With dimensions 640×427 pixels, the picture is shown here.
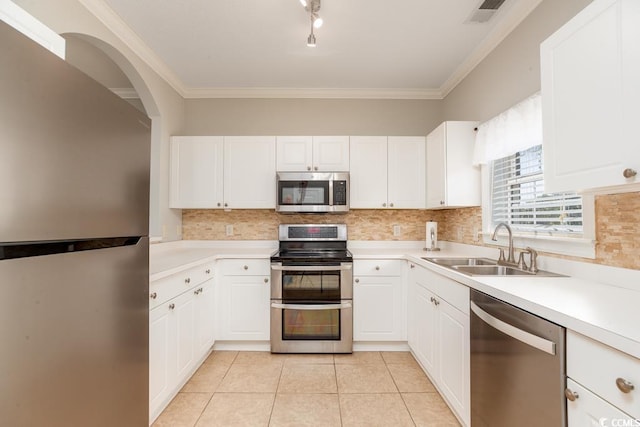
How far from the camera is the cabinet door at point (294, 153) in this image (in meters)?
3.06

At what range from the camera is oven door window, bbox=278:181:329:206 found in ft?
9.71

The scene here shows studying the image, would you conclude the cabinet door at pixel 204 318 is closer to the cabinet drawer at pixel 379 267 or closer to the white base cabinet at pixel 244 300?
the white base cabinet at pixel 244 300

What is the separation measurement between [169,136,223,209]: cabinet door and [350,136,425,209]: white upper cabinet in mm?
1364

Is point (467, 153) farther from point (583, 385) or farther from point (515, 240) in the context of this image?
point (583, 385)

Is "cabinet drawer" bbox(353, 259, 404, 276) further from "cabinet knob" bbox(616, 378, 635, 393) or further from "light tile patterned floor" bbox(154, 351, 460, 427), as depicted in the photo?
"cabinet knob" bbox(616, 378, 635, 393)

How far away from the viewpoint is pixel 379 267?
9.09ft

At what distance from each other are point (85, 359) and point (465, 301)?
5.40 ft

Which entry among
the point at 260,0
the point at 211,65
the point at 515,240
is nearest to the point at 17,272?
the point at 260,0

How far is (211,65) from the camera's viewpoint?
2.75 m

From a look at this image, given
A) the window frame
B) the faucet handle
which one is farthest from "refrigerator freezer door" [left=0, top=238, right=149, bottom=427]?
the faucet handle

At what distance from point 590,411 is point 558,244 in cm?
105

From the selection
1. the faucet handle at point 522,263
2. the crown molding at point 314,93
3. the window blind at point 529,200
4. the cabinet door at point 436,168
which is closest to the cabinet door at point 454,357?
the faucet handle at point 522,263

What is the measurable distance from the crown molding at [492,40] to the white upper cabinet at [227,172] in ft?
6.14

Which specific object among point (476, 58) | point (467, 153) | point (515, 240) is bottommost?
point (515, 240)
